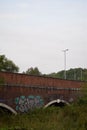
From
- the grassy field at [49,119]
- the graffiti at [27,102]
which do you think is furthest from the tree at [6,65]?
the grassy field at [49,119]

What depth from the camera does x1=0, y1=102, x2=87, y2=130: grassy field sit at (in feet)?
72.3

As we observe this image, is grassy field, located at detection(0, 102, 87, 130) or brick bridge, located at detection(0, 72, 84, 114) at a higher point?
brick bridge, located at detection(0, 72, 84, 114)

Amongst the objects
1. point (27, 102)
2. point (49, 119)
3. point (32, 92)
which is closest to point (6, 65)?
point (32, 92)

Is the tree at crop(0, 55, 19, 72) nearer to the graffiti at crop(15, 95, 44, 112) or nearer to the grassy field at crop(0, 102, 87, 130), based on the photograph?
the graffiti at crop(15, 95, 44, 112)

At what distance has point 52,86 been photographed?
3011 centimetres

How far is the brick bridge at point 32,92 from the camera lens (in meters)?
24.1

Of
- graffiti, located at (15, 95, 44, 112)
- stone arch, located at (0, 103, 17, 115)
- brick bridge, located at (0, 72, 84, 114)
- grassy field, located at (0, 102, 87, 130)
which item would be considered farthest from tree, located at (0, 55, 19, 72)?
stone arch, located at (0, 103, 17, 115)

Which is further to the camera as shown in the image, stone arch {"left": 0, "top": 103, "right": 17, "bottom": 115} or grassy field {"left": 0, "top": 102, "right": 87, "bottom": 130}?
stone arch {"left": 0, "top": 103, "right": 17, "bottom": 115}

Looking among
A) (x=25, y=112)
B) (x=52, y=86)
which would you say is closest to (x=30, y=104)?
(x=25, y=112)

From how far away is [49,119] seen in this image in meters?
24.8

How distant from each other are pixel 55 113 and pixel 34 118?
2.71 m

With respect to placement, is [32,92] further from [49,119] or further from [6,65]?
[6,65]

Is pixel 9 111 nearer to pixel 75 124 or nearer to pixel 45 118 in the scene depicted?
pixel 45 118

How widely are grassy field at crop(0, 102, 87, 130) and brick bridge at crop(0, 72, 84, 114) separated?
0.85m
